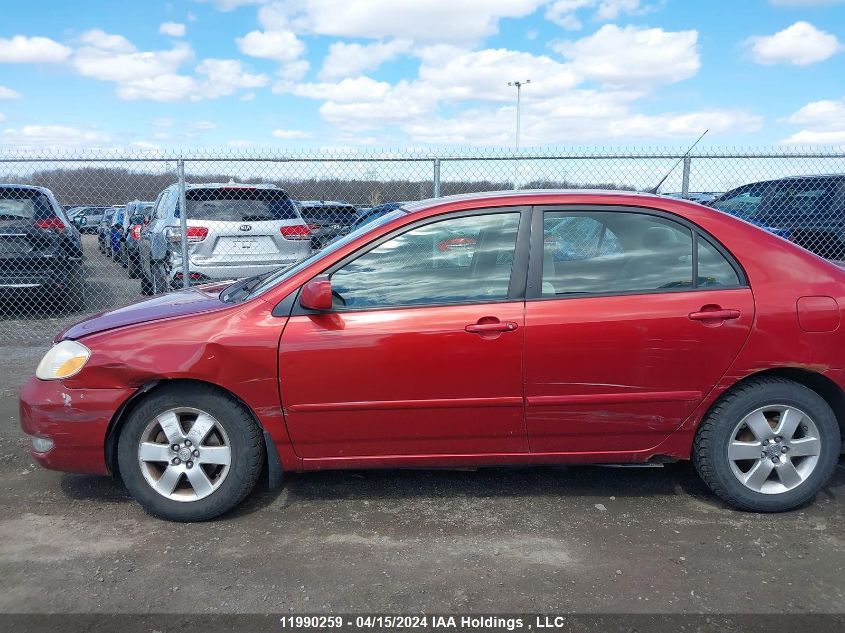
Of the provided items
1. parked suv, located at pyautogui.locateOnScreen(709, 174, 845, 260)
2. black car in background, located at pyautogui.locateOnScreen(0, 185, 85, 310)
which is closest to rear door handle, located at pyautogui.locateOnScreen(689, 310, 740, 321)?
parked suv, located at pyautogui.locateOnScreen(709, 174, 845, 260)

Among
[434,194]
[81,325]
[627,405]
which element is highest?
[434,194]

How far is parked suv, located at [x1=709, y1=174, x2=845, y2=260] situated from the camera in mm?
8969

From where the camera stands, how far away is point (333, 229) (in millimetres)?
11211

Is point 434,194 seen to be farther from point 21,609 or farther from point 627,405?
point 21,609

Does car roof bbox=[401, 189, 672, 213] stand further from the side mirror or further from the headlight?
the headlight

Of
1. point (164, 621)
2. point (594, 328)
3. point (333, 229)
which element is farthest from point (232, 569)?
point (333, 229)

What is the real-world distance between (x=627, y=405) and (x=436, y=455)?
1.00 meters

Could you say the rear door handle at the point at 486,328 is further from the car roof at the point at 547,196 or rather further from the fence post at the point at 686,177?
the fence post at the point at 686,177

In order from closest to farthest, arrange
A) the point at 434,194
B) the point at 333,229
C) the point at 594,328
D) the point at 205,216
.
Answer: the point at 594,328, the point at 434,194, the point at 205,216, the point at 333,229

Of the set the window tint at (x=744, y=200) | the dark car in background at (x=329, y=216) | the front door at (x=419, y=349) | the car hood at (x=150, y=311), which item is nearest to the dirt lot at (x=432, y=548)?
the front door at (x=419, y=349)

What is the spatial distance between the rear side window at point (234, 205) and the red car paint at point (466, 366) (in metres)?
4.30

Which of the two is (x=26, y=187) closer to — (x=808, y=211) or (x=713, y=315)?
(x=713, y=315)

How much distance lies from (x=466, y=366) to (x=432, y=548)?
0.87 metres

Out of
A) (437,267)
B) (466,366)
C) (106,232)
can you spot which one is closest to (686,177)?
(437,267)
